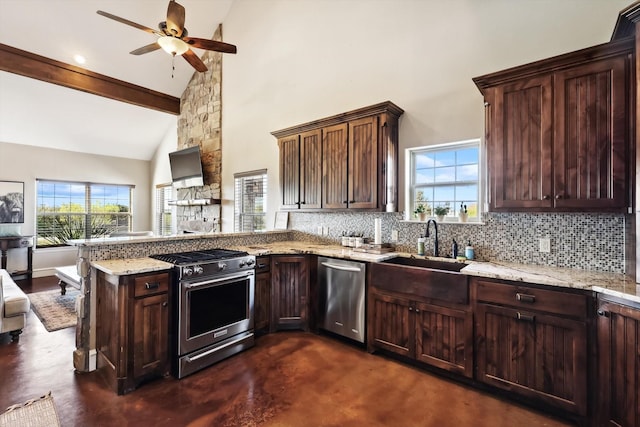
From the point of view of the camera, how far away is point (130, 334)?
2.36m

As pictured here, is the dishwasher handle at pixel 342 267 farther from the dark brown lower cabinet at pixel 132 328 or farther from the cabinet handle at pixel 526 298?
the dark brown lower cabinet at pixel 132 328

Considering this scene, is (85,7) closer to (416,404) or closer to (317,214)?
(317,214)

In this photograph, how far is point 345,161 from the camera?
3.58 meters

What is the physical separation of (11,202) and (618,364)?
9.33 m

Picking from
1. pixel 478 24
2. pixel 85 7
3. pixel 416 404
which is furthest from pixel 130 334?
pixel 85 7

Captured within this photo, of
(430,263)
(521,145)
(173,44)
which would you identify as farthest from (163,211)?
(521,145)

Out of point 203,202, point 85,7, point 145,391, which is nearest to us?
point 145,391

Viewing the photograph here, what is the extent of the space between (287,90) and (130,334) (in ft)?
13.0

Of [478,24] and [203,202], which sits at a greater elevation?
[478,24]

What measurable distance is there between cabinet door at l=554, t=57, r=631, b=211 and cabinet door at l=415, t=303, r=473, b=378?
122 centimetres

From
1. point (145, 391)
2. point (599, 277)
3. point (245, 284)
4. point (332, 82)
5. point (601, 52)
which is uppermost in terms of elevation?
point (332, 82)

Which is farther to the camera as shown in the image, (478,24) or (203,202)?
(203,202)

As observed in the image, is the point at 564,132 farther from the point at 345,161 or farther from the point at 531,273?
the point at 345,161

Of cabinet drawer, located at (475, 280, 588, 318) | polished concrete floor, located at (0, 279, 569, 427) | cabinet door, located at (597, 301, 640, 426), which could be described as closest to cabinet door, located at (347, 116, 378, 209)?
cabinet drawer, located at (475, 280, 588, 318)
